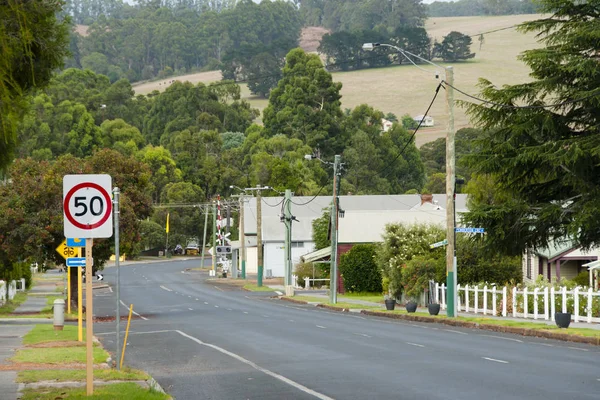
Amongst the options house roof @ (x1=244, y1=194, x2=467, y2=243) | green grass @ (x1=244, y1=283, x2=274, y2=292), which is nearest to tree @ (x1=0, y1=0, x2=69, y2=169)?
green grass @ (x1=244, y1=283, x2=274, y2=292)

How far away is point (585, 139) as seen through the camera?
111 ft

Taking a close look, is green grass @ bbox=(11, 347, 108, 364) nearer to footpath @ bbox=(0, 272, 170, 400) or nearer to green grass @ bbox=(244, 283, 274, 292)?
footpath @ bbox=(0, 272, 170, 400)

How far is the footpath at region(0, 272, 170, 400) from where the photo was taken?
15195 millimetres

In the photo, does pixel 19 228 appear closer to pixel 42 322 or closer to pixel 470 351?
pixel 42 322

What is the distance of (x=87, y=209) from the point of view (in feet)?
44.6

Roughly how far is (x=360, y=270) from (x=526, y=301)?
27.9 meters

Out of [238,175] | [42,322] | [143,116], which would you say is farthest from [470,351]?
[143,116]

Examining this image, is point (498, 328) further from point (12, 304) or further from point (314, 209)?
point (314, 209)

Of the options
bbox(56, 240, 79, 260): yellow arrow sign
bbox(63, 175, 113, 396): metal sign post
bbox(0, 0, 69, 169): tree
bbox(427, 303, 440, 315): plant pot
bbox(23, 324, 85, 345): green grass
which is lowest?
bbox(23, 324, 85, 345): green grass

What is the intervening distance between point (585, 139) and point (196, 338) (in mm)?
14192

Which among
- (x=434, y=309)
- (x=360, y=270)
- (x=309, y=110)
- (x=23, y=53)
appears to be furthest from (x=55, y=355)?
(x=309, y=110)

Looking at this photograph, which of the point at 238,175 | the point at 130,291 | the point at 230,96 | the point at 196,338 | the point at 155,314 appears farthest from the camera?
the point at 230,96

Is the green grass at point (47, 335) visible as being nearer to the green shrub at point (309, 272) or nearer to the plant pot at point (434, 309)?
the plant pot at point (434, 309)

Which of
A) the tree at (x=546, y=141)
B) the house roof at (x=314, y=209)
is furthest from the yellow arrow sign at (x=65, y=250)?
the house roof at (x=314, y=209)
